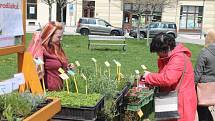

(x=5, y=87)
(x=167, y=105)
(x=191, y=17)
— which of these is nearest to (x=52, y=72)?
(x=167, y=105)

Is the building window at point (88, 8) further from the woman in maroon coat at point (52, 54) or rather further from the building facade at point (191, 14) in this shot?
the woman in maroon coat at point (52, 54)

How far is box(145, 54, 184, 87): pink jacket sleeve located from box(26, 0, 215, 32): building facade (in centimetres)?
3932

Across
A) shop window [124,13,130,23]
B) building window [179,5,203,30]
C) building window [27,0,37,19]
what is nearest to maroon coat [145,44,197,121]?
shop window [124,13,130,23]

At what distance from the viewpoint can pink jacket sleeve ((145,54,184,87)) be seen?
14.0ft

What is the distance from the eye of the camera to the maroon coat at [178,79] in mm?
4289

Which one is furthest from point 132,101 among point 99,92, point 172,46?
point 172,46

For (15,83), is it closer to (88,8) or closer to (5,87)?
(5,87)

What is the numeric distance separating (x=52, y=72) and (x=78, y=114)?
3.91 feet

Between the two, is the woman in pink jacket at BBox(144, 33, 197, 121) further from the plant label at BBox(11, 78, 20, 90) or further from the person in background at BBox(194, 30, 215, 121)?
the plant label at BBox(11, 78, 20, 90)

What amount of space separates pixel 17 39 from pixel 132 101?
7.88ft

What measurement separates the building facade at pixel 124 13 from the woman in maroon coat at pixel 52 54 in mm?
38749

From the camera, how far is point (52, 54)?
16.3ft

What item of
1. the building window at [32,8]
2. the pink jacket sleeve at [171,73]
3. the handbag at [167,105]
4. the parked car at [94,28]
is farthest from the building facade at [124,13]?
the pink jacket sleeve at [171,73]

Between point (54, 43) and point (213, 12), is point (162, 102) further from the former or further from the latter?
point (213, 12)
